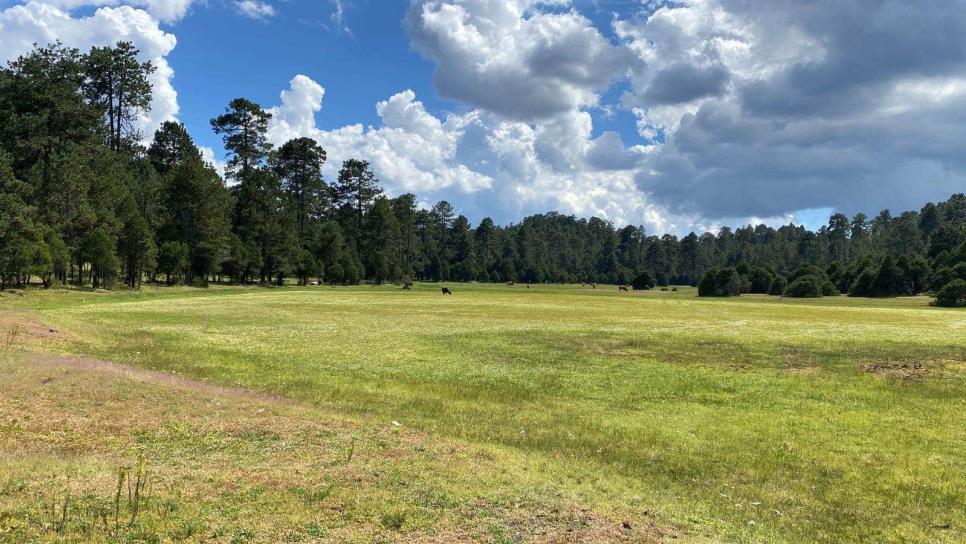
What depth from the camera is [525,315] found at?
52812mm

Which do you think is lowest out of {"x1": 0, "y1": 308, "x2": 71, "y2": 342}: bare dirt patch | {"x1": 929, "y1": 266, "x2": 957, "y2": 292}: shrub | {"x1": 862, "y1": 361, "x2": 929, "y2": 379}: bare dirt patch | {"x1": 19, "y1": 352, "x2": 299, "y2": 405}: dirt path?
{"x1": 862, "y1": 361, "x2": 929, "y2": 379}: bare dirt patch

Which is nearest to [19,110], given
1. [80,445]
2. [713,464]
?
[80,445]

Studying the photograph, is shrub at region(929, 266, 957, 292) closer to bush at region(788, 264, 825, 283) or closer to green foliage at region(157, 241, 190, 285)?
bush at region(788, 264, 825, 283)

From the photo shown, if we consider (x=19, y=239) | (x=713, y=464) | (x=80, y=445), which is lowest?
(x=713, y=464)

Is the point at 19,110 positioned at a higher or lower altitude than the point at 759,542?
higher

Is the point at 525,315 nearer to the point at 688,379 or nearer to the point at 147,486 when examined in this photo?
the point at 688,379

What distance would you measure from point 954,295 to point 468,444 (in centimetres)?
9347

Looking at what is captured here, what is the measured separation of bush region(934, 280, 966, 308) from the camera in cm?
7912

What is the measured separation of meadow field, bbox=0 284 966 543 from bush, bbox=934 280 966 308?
6537cm

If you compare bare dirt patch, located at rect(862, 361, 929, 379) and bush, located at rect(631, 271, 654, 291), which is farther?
bush, located at rect(631, 271, 654, 291)

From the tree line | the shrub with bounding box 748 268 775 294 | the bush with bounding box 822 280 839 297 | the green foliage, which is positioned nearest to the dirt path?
the tree line

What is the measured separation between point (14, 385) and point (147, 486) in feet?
30.2

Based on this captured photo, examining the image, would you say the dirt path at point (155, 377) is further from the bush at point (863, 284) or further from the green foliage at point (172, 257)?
the bush at point (863, 284)

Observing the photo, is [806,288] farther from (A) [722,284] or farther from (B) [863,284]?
(A) [722,284]
